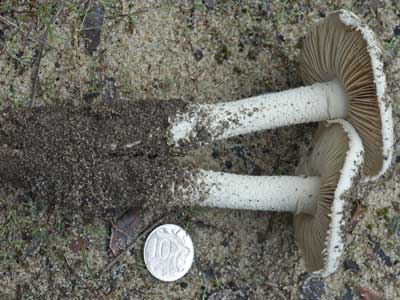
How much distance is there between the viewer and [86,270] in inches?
113

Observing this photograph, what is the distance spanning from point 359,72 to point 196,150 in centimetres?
94

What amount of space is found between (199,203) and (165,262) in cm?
37

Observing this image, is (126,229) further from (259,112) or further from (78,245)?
(259,112)

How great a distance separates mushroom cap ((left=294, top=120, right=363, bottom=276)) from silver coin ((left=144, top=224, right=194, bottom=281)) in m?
0.55

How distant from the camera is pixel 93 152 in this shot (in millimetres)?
2566

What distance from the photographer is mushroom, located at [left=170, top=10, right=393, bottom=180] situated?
2.45 metres

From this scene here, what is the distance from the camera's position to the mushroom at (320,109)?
245 centimetres

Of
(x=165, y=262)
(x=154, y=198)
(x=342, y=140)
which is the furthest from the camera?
(x=165, y=262)

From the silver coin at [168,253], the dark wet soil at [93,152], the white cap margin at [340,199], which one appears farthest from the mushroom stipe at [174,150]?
the silver coin at [168,253]

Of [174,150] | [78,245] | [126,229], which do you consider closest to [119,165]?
[174,150]

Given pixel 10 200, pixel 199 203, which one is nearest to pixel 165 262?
pixel 199 203

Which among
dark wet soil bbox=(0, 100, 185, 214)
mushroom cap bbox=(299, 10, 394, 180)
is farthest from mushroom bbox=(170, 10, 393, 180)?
dark wet soil bbox=(0, 100, 185, 214)

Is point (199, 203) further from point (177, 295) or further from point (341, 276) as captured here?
point (341, 276)

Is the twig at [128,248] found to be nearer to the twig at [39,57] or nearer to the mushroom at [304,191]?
the mushroom at [304,191]
